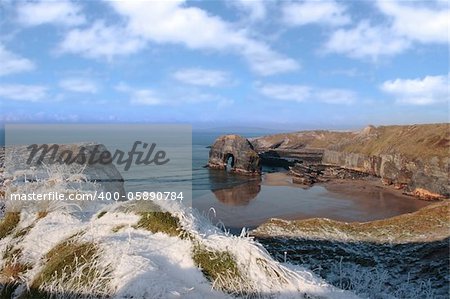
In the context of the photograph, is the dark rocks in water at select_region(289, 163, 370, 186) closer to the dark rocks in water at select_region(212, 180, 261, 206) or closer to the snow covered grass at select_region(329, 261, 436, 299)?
the dark rocks in water at select_region(212, 180, 261, 206)

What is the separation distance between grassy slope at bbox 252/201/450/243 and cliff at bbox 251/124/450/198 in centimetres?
3422

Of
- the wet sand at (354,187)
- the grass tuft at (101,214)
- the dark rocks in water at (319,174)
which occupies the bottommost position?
the wet sand at (354,187)

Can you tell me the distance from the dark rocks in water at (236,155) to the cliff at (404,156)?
19688mm

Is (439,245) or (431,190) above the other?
(439,245)

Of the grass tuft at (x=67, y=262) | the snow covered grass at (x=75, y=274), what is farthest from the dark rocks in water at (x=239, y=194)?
the snow covered grass at (x=75, y=274)

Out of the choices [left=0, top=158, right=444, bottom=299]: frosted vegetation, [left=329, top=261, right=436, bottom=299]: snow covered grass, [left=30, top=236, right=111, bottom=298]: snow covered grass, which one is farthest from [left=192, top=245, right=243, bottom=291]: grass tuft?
[left=329, top=261, right=436, bottom=299]: snow covered grass

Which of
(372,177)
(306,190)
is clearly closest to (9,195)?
(306,190)

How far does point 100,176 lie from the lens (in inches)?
1143

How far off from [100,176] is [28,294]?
2508 cm

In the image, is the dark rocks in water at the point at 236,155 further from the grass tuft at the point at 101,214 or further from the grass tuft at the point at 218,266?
the grass tuft at the point at 218,266

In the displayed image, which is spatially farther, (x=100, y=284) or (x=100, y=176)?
(x=100, y=176)

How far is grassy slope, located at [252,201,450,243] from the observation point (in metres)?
16.2

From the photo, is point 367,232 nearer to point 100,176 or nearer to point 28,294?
point 28,294

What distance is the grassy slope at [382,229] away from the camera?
16205 millimetres
